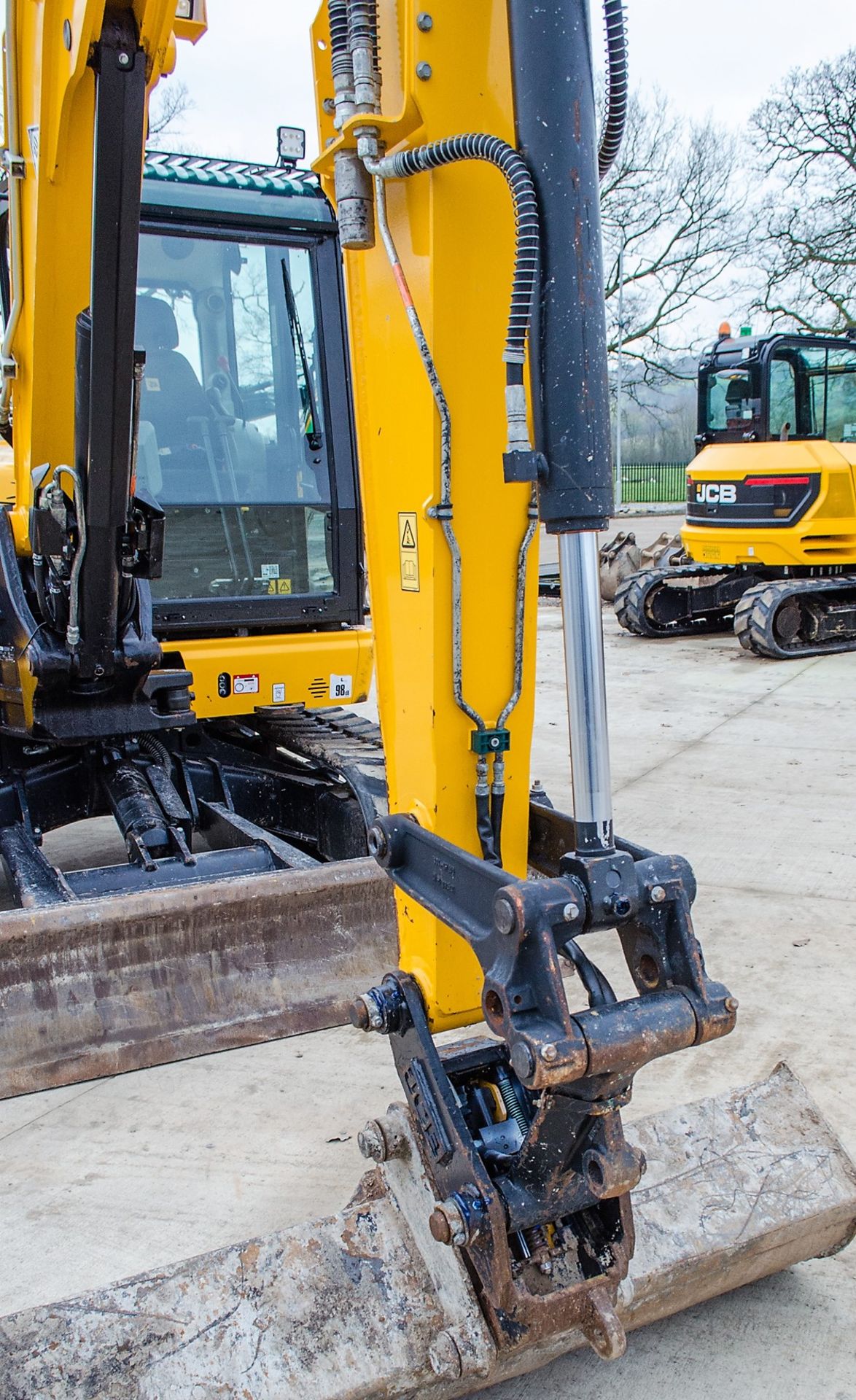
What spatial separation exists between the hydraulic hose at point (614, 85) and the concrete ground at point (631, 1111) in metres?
2.10

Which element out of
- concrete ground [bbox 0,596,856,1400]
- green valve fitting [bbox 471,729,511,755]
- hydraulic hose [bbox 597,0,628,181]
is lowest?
concrete ground [bbox 0,596,856,1400]

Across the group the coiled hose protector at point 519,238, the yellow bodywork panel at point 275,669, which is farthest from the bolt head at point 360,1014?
the yellow bodywork panel at point 275,669

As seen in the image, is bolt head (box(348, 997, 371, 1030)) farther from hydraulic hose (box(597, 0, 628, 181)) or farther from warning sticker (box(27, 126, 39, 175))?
warning sticker (box(27, 126, 39, 175))

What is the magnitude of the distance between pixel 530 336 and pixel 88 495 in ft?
7.75

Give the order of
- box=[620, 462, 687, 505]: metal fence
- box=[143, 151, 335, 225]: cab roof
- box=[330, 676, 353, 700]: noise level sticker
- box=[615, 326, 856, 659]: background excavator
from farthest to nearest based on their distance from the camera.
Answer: box=[620, 462, 687, 505]: metal fence → box=[615, 326, 856, 659]: background excavator → box=[330, 676, 353, 700]: noise level sticker → box=[143, 151, 335, 225]: cab roof

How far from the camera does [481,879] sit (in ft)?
5.87

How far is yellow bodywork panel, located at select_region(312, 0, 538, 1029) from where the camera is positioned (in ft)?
6.25

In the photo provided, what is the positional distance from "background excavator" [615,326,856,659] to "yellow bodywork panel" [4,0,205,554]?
703cm

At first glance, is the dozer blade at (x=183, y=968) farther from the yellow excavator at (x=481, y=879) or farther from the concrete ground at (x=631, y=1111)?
the yellow excavator at (x=481, y=879)

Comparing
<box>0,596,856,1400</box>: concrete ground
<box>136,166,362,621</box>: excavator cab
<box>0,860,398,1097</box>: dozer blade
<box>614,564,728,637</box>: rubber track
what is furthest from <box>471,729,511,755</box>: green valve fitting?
<box>614,564,728,637</box>: rubber track

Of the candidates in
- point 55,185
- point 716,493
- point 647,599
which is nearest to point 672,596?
point 647,599

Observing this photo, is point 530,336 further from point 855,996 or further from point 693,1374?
point 855,996

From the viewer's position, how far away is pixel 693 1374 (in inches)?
85.4

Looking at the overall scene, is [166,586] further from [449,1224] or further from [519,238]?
[449,1224]
